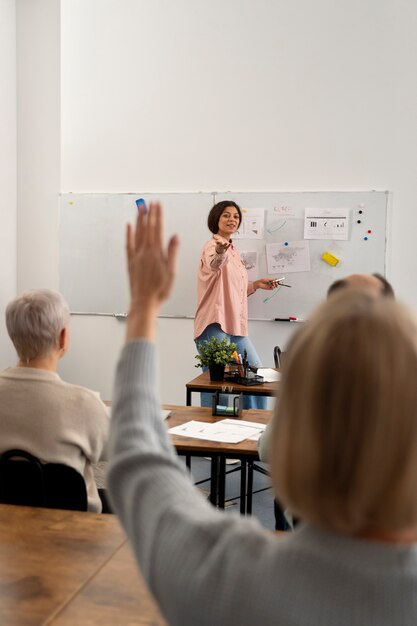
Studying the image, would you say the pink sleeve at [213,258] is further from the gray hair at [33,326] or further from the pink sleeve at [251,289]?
the gray hair at [33,326]

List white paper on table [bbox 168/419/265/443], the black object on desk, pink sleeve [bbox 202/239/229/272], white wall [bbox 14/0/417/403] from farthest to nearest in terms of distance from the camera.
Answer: white wall [bbox 14/0/417/403] < pink sleeve [bbox 202/239/229/272] < the black object on desk < white paper on table [bbox 168/419/265/443]

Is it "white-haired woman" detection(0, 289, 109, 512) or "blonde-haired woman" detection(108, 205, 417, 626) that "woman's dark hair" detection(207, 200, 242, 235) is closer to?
"white-haired woman" detection(0, 289, 109, 512)

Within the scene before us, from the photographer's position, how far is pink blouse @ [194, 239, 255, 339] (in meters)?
5.31

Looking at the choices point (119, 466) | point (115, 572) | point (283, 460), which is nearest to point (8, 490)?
point (115, 572)

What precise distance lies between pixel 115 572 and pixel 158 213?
780mm

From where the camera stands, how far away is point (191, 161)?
588cm

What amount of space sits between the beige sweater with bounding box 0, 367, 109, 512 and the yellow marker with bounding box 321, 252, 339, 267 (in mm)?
3924

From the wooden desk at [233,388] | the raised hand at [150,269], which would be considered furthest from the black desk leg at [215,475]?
the raised hand at [150,269]

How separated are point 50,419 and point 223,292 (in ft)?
11.4

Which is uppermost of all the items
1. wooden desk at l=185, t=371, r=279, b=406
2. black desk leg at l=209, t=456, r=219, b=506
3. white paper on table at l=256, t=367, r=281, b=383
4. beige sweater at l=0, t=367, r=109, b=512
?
beige sweater at l=0, t=367, r=109, b=512

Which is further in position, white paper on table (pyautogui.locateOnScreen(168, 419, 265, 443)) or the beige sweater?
white paper on table (pyautogui.locateOnScreen(168, 419, 265, 443))

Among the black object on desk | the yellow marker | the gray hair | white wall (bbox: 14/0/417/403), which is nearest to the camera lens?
the gray hair

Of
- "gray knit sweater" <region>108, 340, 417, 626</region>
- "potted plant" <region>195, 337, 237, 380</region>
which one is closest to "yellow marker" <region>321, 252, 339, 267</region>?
"potted plant" <region>195, 337, 237, 380</region>

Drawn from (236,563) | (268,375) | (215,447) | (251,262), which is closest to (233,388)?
(268,375)
